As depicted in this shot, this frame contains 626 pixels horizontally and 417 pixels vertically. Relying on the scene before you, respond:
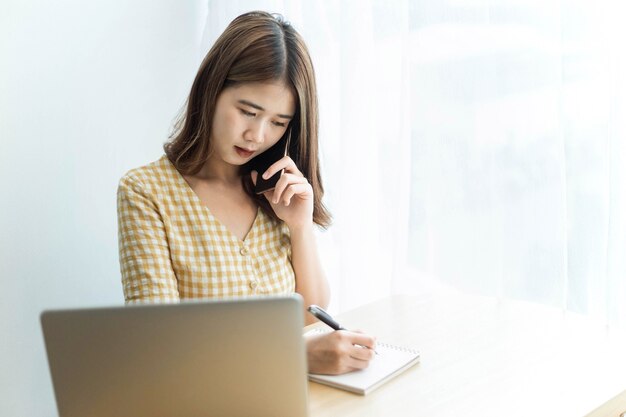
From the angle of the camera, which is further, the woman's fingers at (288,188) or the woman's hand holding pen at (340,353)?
the woman's fingers at (288,188)

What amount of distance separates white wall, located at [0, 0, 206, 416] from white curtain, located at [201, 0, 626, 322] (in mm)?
543

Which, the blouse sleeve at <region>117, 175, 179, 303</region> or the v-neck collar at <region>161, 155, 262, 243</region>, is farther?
the v-neck collar at <region>161, 155, 262, 243</region>

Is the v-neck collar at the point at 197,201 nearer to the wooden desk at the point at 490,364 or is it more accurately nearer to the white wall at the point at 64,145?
the wooden desk at the point at 490,364

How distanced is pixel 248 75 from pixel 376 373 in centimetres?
69

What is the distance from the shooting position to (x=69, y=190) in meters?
2.10

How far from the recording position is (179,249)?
147cm

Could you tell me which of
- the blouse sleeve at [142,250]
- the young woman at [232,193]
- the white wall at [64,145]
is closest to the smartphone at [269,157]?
the young woman at [232,193]

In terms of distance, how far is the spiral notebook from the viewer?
3.64ft

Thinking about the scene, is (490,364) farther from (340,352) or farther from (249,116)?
(249,116)

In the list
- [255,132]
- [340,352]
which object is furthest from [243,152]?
[340,352]

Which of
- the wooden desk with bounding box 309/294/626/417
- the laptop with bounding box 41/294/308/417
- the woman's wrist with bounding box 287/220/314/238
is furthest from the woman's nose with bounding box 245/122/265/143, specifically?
the laptop with bounding box 41/294/308/417

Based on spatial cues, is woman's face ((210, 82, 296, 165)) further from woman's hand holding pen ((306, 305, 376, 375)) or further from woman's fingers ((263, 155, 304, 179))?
woman's hand holding pen ((306, 305, 376, 375))

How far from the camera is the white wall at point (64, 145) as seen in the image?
196 cm

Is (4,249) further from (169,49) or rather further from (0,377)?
(169,49)
